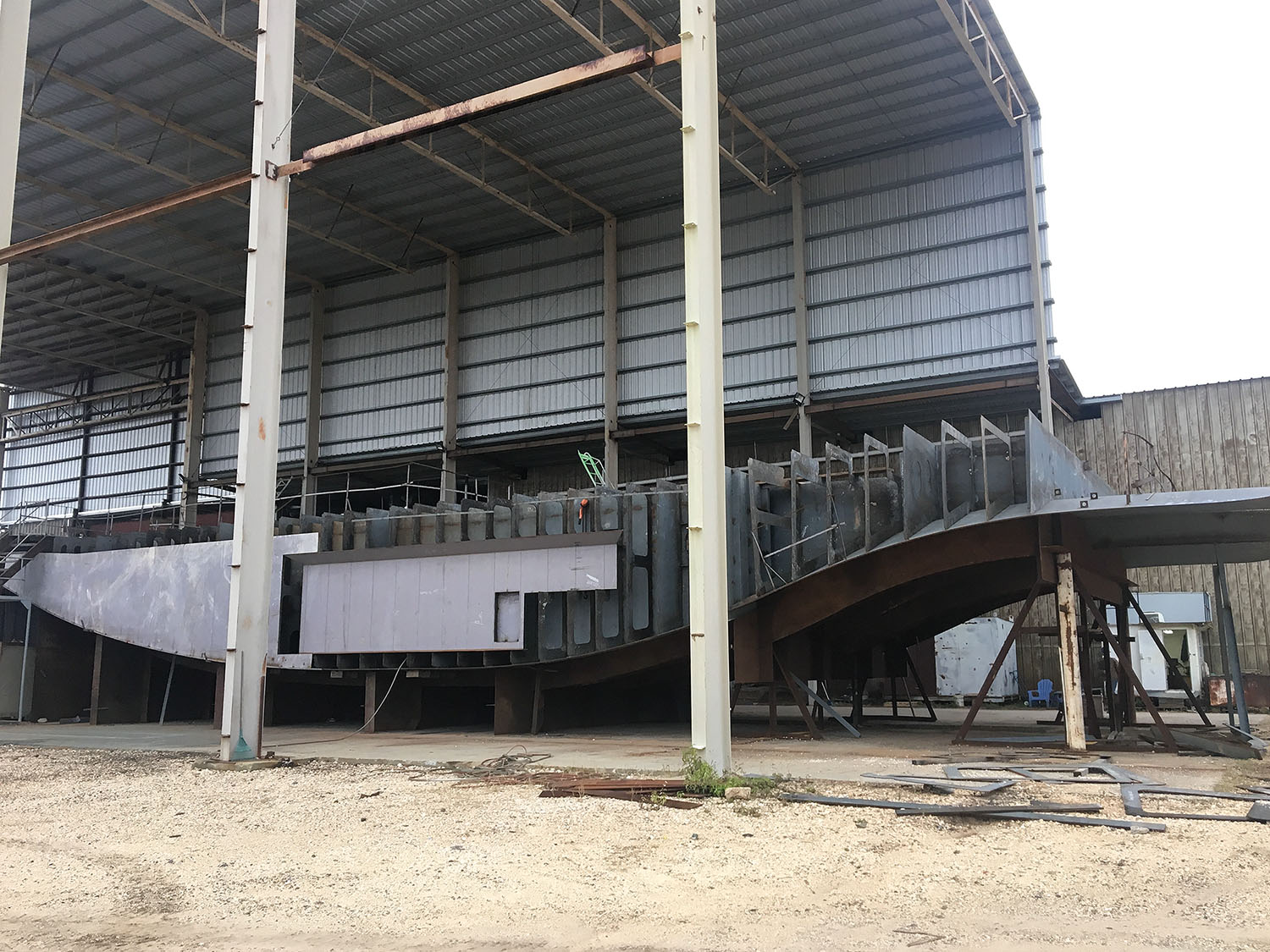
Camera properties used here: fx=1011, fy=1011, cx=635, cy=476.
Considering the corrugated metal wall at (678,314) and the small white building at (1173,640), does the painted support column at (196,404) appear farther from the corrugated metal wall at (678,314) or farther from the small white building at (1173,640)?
the small white building at (1173,640)

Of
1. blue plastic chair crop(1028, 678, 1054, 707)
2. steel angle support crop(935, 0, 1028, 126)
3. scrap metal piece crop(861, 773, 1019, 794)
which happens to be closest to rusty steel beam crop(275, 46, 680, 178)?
scrap metal piece crop(861, 773, 1019, 794)

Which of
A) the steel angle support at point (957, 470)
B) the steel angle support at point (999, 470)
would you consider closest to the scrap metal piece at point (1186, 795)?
the steel angle support at point (999, 470)

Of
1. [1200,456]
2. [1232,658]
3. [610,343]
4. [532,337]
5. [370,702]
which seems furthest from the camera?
[532,337]

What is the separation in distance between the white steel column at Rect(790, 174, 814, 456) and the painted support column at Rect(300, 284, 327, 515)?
734 inches

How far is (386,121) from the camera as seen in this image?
91.6 ft

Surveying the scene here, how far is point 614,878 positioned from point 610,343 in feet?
86.6

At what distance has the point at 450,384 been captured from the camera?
35219mm

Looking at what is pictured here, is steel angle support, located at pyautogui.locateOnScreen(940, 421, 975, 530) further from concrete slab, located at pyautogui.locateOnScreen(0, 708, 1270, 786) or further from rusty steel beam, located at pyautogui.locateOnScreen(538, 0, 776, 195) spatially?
rusty steel beam, located at pyautogui.locateOnScreen(538, 0, 776, 195)

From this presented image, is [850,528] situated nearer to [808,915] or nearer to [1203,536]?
[1203,536]

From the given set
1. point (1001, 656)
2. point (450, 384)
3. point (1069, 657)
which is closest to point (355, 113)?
point (450, 384)

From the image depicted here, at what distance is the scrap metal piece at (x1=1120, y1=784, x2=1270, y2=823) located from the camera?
25.6 ft

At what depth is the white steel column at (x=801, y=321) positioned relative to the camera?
29234mm

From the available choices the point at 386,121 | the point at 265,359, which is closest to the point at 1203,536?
the point at 265,359

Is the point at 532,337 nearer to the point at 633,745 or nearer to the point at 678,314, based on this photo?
the point at 678,314
